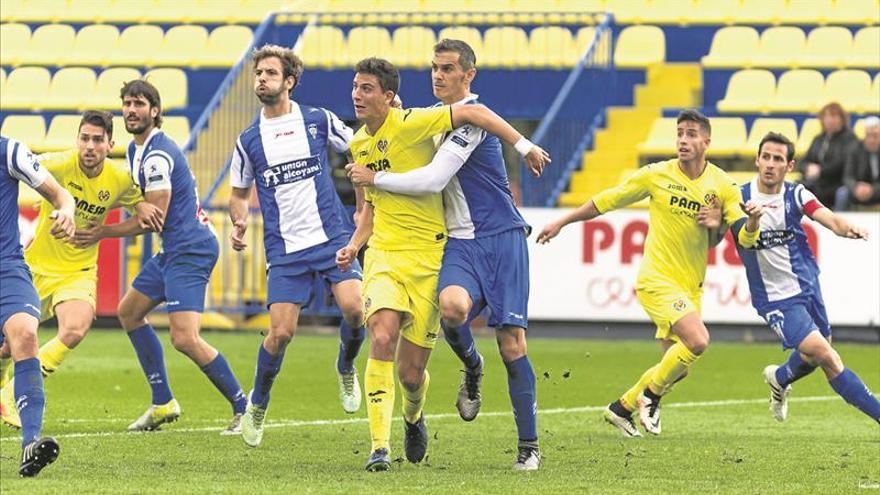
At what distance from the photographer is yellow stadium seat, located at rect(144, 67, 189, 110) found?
78.9ft

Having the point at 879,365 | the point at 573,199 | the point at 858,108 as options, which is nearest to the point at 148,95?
the point at 879,365

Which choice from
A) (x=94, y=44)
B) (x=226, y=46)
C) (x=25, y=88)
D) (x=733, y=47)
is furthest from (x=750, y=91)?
(x=25, y=88)

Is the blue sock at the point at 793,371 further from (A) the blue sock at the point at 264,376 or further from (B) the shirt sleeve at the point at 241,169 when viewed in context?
(B) the shirt sleeve at the point at 241,169

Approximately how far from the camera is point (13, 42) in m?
26.1

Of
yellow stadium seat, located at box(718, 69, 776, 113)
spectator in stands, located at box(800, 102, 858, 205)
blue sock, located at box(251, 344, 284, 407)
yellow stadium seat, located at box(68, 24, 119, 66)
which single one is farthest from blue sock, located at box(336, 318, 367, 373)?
yellow stadium seat, located at box(68, 24, 119, 66)

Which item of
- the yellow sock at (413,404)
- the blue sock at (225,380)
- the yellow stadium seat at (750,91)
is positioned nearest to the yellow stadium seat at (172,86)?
the yellow stadium seat at (750,91)

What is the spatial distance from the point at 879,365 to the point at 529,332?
4.53 metres

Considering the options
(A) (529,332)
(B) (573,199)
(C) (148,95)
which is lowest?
(A) (529,332)

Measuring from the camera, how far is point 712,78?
23.0 meters

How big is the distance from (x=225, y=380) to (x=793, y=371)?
12.3 ft

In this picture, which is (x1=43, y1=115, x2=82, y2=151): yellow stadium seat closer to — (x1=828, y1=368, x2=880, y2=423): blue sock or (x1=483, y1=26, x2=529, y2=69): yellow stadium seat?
(x1=483, y1=26, x2=529, y2=69): yellow stadium seat

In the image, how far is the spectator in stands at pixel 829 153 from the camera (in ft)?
63.2

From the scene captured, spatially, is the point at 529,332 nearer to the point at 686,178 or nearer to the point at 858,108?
the point at 858,108

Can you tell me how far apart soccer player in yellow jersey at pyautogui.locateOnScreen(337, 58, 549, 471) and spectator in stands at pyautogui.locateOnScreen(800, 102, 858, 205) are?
35.1 ft
